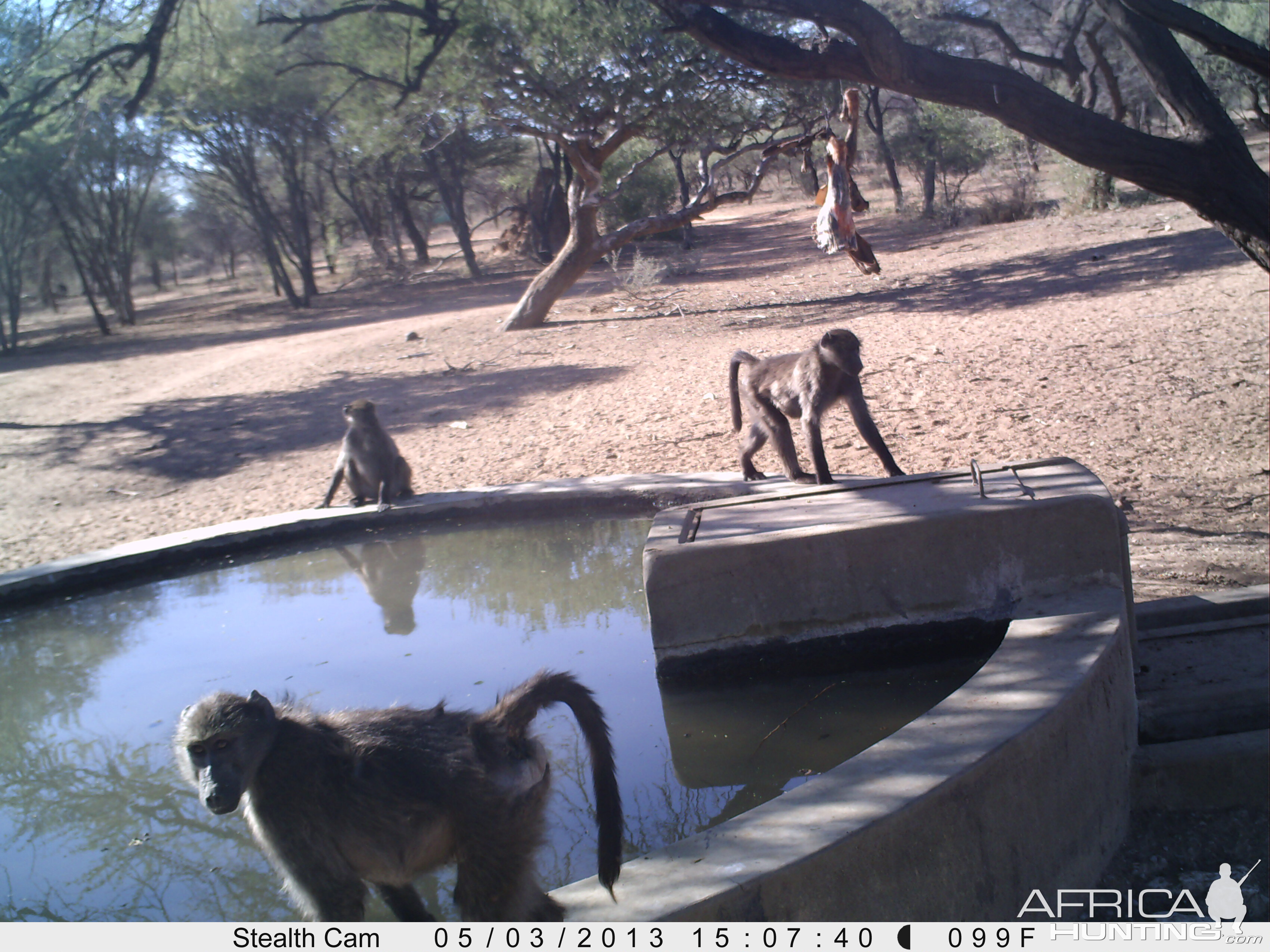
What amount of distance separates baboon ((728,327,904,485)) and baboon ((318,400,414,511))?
2618 mm

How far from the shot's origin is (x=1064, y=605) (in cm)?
375

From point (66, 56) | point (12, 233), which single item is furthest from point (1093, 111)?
point (12, 233)

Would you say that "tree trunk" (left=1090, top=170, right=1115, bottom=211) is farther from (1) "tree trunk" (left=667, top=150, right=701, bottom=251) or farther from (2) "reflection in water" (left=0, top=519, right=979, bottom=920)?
(2) "reflection in water" (left=0, top=519, right=979, bottom=920)

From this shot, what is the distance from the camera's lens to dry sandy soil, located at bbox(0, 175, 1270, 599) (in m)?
6.95

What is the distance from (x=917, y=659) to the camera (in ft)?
13.5

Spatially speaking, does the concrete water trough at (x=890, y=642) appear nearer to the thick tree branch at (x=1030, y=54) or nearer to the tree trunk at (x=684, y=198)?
the thick tree branch at (x=1030, y=54)

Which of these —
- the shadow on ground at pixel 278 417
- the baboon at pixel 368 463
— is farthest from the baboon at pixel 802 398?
the shadow on ground at pixel 278 417

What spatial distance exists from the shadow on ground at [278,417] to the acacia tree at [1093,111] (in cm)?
614

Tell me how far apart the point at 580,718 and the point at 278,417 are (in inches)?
412

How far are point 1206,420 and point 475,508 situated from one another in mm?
5520

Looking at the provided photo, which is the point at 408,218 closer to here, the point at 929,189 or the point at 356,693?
the point at 929,189

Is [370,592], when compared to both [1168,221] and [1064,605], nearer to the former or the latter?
[1064,605]

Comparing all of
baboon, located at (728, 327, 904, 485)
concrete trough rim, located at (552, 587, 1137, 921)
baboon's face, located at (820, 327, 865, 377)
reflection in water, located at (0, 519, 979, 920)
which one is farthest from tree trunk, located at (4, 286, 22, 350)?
concrete trough rim, located at (552, 587, 1137, 921)

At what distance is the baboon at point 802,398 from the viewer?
18.7ft
